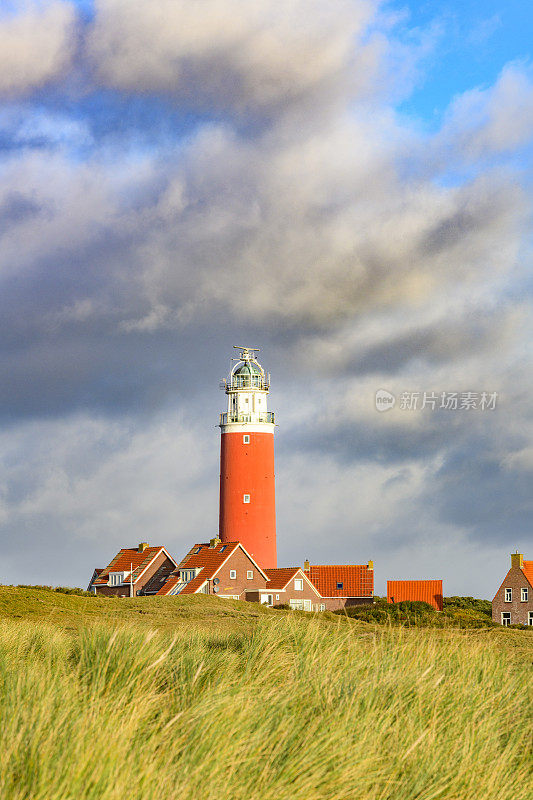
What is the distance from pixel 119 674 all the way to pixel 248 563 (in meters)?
40.6

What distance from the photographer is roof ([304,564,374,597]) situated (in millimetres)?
54219

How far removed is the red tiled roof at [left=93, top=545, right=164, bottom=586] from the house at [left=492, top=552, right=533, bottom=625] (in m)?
19.5

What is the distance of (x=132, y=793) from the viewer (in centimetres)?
482

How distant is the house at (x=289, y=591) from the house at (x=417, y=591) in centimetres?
475

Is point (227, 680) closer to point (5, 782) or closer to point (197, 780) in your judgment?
point (197, 780)

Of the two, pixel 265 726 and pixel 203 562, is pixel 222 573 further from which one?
pixel 265 726

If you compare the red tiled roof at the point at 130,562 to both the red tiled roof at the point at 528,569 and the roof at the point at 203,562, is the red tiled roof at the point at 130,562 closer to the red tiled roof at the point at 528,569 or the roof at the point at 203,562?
the roof at the point at 203,562

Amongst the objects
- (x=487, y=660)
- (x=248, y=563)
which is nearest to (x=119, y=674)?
(x=487, y=660)

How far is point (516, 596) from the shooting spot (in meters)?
→ 48.9

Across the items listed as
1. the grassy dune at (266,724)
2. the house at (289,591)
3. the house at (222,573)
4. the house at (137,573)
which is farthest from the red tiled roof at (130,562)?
the grassy dune at (266,724)

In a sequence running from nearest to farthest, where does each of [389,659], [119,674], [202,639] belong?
[119,674] → [389,659] → [202,639]

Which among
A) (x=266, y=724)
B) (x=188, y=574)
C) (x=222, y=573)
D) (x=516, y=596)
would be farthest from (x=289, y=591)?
(x=266, y=724)

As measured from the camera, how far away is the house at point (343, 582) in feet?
177

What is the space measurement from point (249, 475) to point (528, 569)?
1566cm
